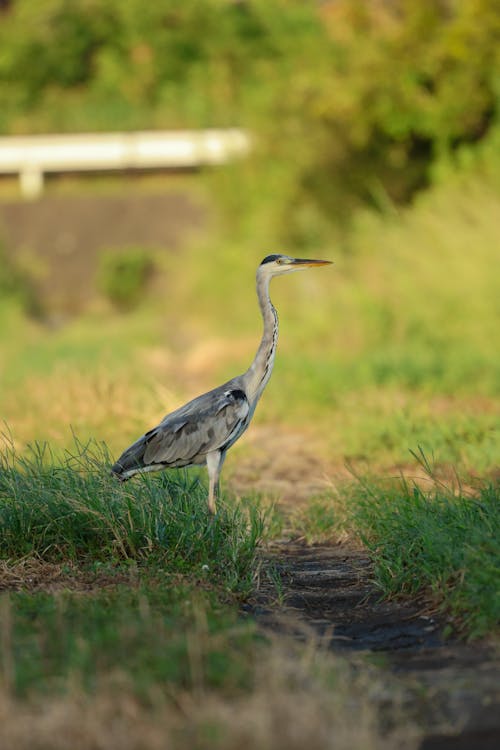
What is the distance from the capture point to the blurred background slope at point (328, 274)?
9.98 metres

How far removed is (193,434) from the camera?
5.80 m

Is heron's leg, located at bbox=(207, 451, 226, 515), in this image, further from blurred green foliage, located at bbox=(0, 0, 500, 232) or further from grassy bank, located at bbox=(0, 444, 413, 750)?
blurred green foliage, located at bbox=(0, 0, 500, 232)

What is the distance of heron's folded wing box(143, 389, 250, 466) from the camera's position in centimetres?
578

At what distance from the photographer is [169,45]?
39.6 metres

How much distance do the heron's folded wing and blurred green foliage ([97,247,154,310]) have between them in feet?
77.2

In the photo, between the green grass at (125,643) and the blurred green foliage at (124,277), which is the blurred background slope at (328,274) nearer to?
the blurred green foliage at (124,277)

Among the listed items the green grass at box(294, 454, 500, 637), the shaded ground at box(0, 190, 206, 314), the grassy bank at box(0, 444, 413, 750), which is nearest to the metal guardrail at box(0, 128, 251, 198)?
the shaded ground at box(0, 190, 206, 314)

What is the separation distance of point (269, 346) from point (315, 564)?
3.61 feet

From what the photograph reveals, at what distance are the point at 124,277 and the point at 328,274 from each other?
13.3 metres

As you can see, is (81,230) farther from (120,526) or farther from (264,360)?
(120,526)

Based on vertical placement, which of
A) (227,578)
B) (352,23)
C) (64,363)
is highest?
(352,23)

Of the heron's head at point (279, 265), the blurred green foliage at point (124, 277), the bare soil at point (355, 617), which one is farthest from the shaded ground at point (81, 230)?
the heron's head at point (279, 265)

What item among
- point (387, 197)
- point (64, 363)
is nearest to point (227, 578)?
point (64, 363)

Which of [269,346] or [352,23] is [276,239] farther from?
[269,346]
